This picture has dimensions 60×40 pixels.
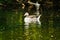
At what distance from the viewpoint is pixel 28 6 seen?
147 ft

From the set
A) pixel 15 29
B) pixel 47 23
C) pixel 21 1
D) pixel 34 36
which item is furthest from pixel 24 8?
pixel 34 36

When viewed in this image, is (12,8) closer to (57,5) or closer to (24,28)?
(57,5)

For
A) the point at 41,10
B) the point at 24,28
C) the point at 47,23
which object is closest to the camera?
the point at 24,28

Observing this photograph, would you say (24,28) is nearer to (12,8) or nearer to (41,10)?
(41,10)

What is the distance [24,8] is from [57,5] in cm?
405

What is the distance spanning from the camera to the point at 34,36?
73.8 feet

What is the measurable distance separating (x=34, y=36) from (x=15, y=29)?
3.12 metres

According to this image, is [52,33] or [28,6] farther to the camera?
[28,6]

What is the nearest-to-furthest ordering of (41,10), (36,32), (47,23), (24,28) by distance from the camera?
(36,32) < (24,28) < (47,23) < (41,10)

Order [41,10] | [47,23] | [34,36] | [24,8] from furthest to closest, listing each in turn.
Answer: [24,8] < [41,10] < [47,23] < [34,36]

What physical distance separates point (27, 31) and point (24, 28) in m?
1.31

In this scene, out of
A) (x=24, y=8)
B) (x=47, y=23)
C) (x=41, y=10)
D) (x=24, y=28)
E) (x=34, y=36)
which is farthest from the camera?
(x=24, y=8)

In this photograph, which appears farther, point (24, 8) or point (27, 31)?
point (24, 8)

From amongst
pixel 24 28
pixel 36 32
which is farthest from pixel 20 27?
pixel 36 32
